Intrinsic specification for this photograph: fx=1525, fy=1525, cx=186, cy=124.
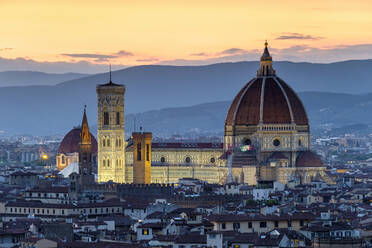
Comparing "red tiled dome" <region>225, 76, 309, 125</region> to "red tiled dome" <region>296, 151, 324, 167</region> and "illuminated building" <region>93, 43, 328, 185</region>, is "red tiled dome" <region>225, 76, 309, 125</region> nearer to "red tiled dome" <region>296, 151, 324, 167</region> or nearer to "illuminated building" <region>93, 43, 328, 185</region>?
"illuminated building" <region>93, 43, 328, 185</region>

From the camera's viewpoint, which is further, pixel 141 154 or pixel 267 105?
pixel 141 154

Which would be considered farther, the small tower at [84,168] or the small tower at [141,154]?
the small tower at [141,154]

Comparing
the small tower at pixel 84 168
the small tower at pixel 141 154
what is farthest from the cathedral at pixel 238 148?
the small tower at pixel 84 168

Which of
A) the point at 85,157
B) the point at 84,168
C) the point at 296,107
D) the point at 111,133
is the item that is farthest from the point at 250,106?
the point at 84,168

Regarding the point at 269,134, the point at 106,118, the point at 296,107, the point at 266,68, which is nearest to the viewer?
the point at 269,134

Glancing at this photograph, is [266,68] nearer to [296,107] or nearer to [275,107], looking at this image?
[296,107]

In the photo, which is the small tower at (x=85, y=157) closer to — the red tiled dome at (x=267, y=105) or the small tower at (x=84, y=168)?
the small tower at (x=84, y=168)

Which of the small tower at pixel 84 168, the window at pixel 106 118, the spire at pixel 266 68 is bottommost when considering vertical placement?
the small tower at pixel 84 168

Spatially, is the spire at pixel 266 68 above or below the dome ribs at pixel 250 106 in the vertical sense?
above
